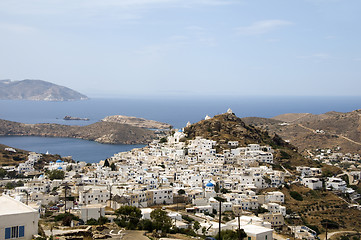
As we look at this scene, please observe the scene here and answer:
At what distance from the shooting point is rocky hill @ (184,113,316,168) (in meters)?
45.2

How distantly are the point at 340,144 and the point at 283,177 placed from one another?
110ft

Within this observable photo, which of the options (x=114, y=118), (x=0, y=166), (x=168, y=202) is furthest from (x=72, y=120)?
(x=168, y=202)

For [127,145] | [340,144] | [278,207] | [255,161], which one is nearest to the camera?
[278,207]

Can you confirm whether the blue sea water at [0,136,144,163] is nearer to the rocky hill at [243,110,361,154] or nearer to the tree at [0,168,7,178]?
the tree at [0,168,7,178]

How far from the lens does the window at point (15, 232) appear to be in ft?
35.4

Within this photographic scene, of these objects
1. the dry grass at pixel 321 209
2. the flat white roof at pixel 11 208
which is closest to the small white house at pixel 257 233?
the dry grass at pixel 321 209

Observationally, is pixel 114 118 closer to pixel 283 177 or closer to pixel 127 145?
pixel 127 145

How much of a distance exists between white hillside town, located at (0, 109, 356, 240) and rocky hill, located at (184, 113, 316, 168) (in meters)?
1.62

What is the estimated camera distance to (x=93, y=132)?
98188 mm

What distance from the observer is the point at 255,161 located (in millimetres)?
41219

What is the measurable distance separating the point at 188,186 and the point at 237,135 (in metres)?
16.9

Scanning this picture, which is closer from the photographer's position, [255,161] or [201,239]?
[201,239]

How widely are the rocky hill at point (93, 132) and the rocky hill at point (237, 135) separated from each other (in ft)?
127

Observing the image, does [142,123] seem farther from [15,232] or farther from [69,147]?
[15,232]
